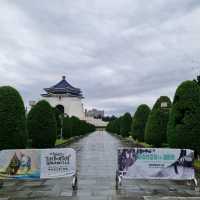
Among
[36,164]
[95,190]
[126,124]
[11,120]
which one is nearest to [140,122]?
[126,124]

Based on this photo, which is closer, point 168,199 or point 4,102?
point 168,199

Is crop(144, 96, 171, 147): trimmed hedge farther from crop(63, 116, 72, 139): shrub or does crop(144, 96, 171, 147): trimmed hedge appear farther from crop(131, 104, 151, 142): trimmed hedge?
crop(63, 116, 72, 139): shrub

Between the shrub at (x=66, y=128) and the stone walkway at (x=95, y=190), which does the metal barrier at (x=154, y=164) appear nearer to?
the stone walkway at (x=95, y=190)

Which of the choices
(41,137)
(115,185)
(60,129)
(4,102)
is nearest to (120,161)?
(115,185)

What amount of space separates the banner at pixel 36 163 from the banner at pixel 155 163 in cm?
165

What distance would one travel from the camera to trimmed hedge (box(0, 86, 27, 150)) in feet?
48.6

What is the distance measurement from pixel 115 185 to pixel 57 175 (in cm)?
183

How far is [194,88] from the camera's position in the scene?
54.6 ft

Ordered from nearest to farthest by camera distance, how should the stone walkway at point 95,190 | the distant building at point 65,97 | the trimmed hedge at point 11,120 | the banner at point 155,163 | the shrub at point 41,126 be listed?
1. the stone walkway at point 95,190
2. the banner at point 155,163
3. the trimmed hedge at point 11,120
4. the shrub at point 41,126
5. the distant building at point 65,97

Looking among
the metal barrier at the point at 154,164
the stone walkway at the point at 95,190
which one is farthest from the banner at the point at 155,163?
the stone walkway at the point at 95,190

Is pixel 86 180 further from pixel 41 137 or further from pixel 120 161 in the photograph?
pixel 41 137

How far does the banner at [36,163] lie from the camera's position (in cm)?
1182

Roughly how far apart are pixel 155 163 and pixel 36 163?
12.0 feet

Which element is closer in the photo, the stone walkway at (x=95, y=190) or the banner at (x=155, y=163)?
the stone walkway at (x=95, y=190)
